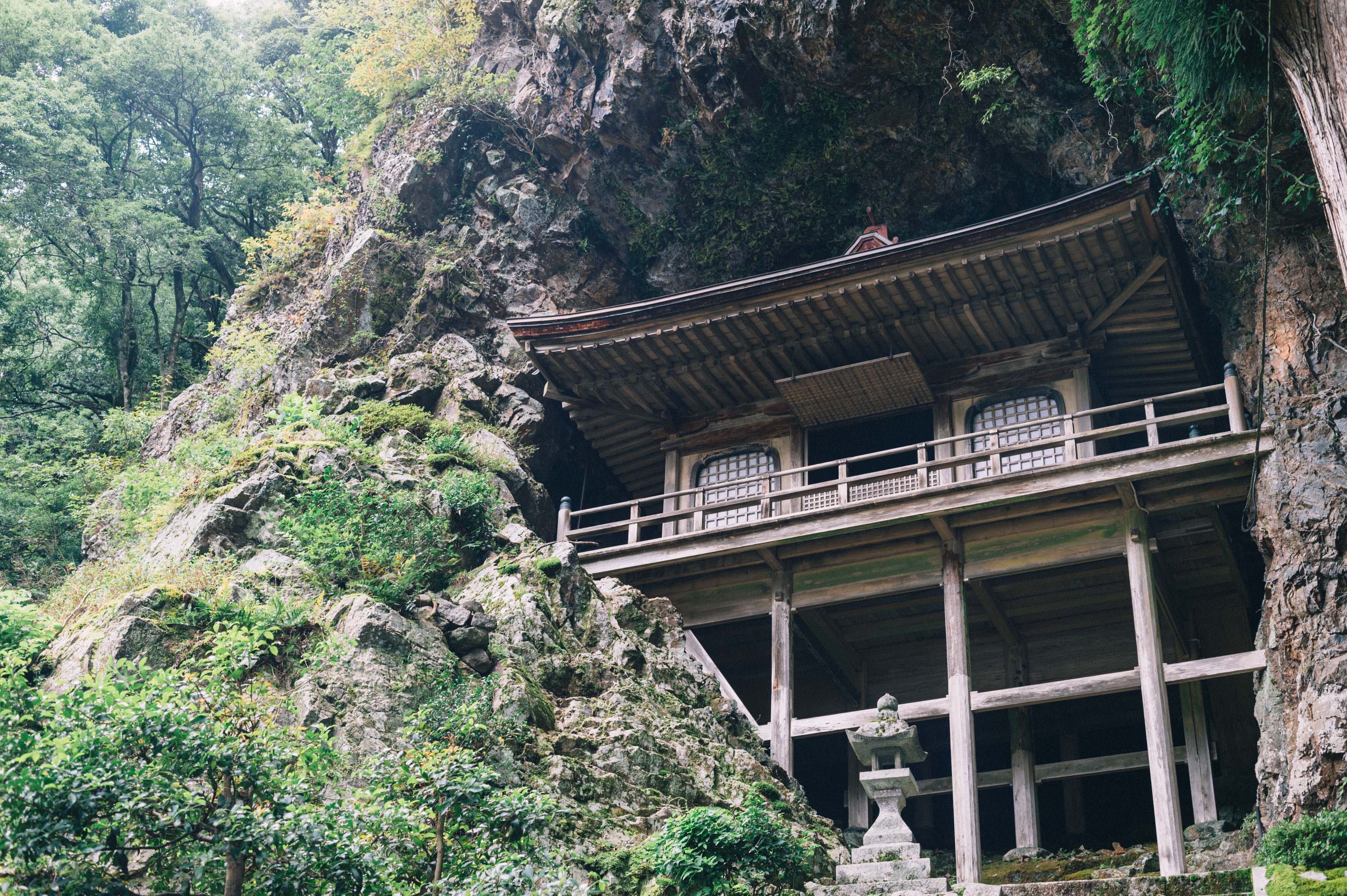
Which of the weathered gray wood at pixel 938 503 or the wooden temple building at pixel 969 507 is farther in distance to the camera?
the wooden temple building at pixel 969 507

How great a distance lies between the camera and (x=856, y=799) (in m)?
18.4

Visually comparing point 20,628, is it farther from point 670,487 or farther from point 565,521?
point 670,487

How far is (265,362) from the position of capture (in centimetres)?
2405

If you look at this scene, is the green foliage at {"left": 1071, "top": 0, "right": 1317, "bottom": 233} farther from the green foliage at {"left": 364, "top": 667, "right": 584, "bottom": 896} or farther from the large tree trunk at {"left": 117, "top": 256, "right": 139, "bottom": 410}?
the large tree trunk at {"left": 117, "top": 256, "right": 139, "bottom": 410}

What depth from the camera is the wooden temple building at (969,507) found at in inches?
615

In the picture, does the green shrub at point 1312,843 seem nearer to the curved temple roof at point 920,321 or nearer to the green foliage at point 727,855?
the green foliage at point 727,855

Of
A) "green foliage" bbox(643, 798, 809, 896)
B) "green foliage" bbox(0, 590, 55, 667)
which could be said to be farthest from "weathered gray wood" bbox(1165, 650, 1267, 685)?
"green foliage" bbox(0, 590, 55, 667)

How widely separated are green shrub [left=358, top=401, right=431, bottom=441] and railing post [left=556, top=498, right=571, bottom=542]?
11.3 ft

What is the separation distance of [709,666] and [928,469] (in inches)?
176

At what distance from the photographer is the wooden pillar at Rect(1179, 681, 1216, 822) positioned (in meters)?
15.4

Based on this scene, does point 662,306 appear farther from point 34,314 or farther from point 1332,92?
point 34,314

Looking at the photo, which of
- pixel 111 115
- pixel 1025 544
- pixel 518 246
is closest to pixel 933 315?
pixel 1025 544

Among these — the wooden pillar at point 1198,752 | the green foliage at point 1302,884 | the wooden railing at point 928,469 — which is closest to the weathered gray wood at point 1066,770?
the wooden pillar at point 1198,752

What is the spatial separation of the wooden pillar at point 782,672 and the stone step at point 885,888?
3878mm
